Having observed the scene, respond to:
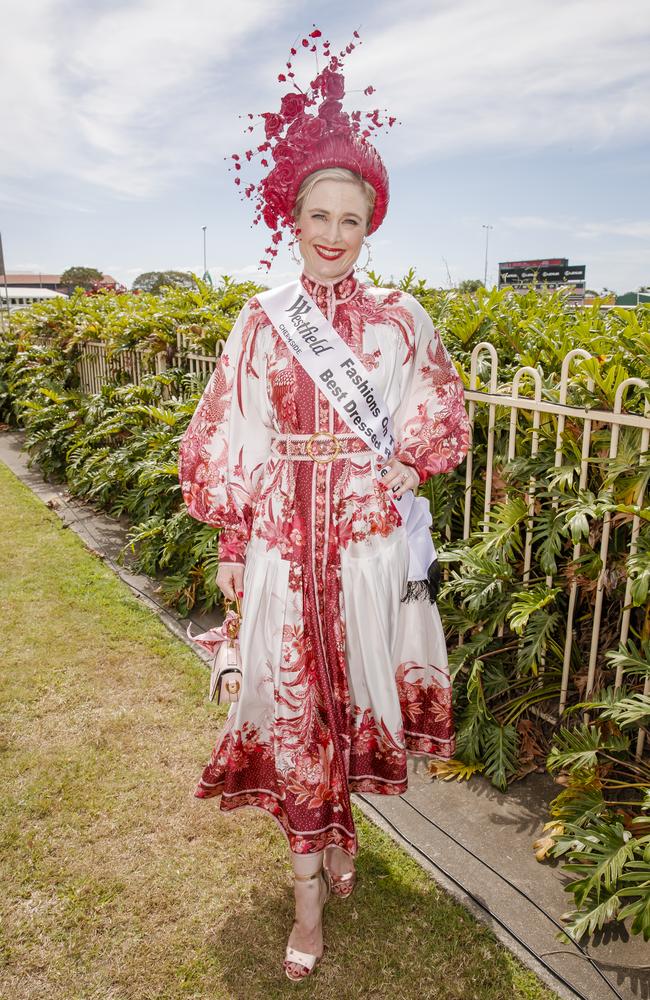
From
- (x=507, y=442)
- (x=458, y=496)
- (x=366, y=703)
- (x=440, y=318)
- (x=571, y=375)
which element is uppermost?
(x=440, y=318)

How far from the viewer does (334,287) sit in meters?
2.14

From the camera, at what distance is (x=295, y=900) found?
230 cm

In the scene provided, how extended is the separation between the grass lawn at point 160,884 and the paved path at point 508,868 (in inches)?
2.9

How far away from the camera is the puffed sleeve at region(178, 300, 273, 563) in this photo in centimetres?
215

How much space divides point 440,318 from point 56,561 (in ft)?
10.6

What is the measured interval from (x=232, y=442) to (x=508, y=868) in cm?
165

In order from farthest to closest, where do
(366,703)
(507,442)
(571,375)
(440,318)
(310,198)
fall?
1. (440,318)
2. (507,442)
3. (571,375)
4. (366,703)
5. (310,198)

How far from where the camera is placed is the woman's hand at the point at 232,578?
88.0 inches

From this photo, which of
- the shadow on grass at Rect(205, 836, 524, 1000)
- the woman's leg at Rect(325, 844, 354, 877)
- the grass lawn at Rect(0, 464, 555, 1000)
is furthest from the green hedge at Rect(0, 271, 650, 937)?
the woman's leg at Rect(325, 844, 354, 877)

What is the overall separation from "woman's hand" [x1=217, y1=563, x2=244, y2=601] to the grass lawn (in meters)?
0.98

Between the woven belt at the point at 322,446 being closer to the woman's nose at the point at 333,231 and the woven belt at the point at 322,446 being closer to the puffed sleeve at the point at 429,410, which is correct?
the puffed sleeve at the point at 429,410

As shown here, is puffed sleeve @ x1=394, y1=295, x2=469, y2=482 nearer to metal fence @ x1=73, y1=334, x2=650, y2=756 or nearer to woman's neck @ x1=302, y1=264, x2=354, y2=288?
woman's neck @ x1=302, y1=264, x2=354, y2=288

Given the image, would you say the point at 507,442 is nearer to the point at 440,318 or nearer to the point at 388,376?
the point at 440,318

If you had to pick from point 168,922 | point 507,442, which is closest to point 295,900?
point 168,922
